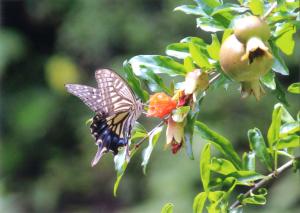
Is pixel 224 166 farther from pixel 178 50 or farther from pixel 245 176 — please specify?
pixel 178 50

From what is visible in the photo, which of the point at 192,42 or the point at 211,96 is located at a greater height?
the point at 192,42

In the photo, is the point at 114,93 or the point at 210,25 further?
the point at 114,93

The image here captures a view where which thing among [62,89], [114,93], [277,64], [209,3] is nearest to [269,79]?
[277,64]

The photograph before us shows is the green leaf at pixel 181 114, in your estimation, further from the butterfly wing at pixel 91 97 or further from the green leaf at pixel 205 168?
the butterfly wing at pixel 91 97

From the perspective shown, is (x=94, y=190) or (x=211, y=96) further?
(x=94, y=190)

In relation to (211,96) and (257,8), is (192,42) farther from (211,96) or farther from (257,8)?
(211,96)

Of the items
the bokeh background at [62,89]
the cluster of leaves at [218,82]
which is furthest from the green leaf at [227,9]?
the bokeh background at [62,89]

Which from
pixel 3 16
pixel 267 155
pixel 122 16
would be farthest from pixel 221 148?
pixel 3 16

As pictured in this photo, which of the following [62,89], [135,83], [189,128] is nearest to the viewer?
[189,128]
